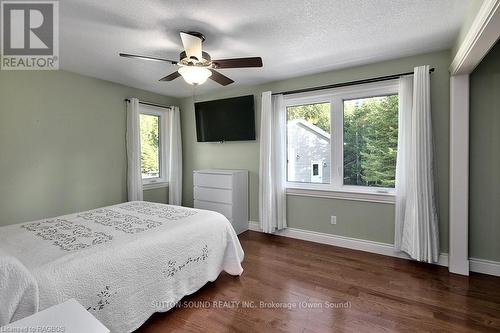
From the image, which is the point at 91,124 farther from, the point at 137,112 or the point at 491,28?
the point at 491,28

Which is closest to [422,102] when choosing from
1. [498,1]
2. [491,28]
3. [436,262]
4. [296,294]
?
[491,28]

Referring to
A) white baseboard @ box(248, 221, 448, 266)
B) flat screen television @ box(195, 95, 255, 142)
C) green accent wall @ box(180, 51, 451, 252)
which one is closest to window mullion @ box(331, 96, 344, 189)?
green accent wall @ box(180, 51, 451, 252)

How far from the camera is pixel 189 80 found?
2.25 meters

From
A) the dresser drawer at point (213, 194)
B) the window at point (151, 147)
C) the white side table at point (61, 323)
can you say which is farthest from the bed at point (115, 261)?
the window at point (151, 147)

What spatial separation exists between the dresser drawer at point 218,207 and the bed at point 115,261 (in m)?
1.21

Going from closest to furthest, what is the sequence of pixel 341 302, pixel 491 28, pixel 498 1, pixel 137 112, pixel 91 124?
pixel 498 1, pixel 491 28, pixel 341 302, pixel 91 124, pixel 137 112

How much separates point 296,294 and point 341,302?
1.25 ft

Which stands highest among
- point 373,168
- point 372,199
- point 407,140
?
point 407,140

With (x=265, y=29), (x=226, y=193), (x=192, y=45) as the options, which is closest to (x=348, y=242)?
(x=226, y=193)

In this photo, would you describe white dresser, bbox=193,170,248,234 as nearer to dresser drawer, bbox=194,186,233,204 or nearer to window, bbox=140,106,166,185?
dresser drawer, bbox=194,186,233,204

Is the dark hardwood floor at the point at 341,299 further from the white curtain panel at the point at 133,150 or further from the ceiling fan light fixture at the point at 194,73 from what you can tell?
the white curtain panel at the point at 133,150

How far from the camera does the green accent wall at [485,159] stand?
242cm

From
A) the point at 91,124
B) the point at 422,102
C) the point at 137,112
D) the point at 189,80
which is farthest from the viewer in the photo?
the point at 137,112

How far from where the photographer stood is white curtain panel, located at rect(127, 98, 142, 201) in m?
3.77
